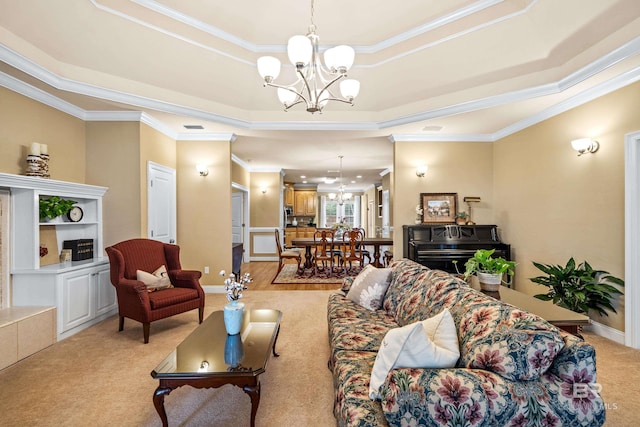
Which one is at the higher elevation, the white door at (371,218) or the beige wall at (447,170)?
the beige wall at (447,170)

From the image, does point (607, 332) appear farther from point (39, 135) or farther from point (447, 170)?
point (39, 135)

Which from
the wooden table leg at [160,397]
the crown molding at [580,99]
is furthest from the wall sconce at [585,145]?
the wooden table leg at [160,397]

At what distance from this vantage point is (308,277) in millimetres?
6242

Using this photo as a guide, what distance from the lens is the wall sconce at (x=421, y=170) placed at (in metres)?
5.11

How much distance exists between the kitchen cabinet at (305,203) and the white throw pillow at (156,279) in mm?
7728

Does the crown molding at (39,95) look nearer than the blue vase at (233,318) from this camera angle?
No

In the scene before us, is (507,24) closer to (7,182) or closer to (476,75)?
(476,75)

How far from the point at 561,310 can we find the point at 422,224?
9.73 feet

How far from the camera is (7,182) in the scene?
2.78m

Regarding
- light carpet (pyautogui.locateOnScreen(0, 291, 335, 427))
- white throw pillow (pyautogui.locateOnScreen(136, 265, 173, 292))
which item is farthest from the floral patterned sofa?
white throw pillow (pyautogui.locateOnScreen(136, 265, 173, 292))

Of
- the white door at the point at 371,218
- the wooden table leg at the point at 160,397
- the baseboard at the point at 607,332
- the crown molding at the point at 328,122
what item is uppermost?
the crown molding at the point at 328,122

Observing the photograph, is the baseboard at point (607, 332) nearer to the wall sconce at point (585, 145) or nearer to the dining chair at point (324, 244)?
the wall sconce at point (585, 145)

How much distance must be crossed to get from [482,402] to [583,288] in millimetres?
2888

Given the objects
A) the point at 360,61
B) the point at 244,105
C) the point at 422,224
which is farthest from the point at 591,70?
the point at 244,105
